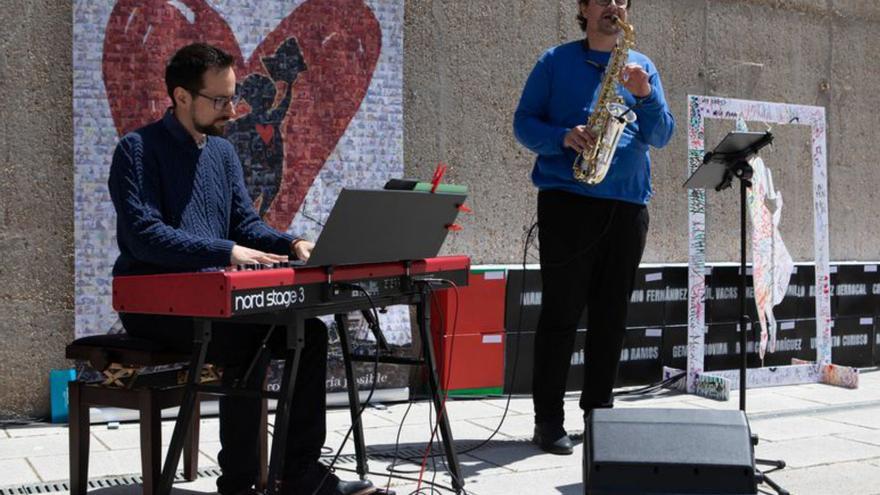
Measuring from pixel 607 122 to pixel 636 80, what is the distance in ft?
0.64

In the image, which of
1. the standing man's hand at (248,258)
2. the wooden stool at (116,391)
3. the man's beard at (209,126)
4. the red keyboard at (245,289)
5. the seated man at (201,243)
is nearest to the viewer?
the red keyboard at (245,289)

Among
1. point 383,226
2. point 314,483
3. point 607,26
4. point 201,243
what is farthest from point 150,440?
point 607,26

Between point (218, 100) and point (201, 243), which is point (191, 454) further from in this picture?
point (218, 100)

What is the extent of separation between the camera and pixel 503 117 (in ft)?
18.5

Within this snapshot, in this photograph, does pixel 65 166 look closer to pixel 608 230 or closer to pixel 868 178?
pixel 608 230

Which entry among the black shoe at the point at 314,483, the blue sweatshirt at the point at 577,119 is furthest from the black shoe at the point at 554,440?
the black shoe at the point at 314,483

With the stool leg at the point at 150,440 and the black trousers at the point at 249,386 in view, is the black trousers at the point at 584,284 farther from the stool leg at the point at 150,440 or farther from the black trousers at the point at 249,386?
the stool leg at the point at 150,440

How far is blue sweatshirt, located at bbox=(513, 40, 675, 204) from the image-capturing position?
162 inches

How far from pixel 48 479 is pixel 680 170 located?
4.17 metres

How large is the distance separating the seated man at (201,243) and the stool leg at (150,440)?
205 mm

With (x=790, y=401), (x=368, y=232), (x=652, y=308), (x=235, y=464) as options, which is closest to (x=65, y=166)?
(x=235, y=464)

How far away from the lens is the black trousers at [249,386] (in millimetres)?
3119

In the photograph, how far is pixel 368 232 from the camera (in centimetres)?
283

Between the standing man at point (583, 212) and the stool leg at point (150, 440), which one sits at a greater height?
the standing man at point (583, 212)
